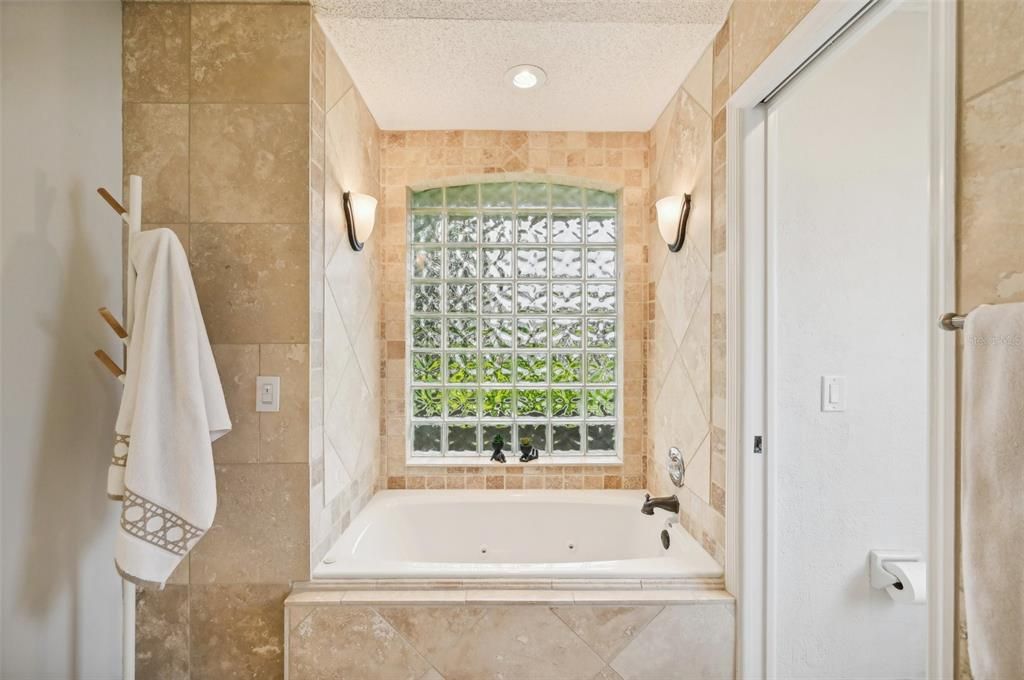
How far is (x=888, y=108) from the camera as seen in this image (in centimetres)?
175

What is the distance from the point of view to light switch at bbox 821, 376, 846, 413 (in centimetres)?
170

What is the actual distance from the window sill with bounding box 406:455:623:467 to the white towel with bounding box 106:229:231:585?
134 cm

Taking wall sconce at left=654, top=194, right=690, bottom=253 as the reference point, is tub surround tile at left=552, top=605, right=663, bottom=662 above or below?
below

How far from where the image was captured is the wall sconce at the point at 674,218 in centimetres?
202

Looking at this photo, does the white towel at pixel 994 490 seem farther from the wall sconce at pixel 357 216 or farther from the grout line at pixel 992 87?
the wall sconce at pixel 357 216

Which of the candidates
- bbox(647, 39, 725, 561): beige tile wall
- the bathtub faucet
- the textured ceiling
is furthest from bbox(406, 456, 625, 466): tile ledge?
the textured ceiling

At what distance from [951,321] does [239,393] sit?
70.9 inches

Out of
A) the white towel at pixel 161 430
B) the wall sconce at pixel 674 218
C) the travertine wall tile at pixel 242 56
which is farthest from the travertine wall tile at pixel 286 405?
the wall sconce at pixel 674 218

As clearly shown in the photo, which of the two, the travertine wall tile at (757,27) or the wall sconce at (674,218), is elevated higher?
the travertine wall tile at (757,27)

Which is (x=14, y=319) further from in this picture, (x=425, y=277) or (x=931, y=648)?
(x=931, y=648)

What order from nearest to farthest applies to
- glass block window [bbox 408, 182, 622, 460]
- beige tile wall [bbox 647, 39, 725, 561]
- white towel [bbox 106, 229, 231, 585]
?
white towel [bbox 106, 229, 231, 585] < beige tile wall [bbox 647, 39, 725, 561] < glass block window [bbox 408, 182, 622, 460]

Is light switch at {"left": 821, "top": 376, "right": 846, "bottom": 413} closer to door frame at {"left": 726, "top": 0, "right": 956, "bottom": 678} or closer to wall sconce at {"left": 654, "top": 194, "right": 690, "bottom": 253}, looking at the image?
door frame at {"left": 726, "top": 0, "right": 956, "bottom": 678}

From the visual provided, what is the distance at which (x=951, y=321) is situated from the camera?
86 centimetres

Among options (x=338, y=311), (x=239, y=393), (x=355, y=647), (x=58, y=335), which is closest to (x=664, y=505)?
(x=355, y=647)
